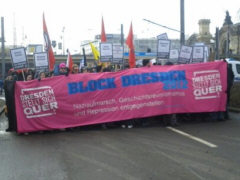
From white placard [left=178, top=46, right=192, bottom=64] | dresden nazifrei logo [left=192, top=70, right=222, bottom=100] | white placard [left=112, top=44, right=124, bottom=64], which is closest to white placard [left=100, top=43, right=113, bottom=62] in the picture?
white placard [left=112, top=44, right=124, bottom=64]

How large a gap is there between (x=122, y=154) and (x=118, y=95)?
301 centimetres

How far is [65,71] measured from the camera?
1018cm

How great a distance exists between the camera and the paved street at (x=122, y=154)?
550cm

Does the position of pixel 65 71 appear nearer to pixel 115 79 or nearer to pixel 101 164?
pixel 115 79

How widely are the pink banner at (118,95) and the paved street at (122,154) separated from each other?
442mm

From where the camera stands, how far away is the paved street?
5.50m

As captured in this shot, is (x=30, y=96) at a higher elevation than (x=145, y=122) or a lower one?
higher

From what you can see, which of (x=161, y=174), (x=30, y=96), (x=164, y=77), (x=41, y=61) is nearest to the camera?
(x=161, y=174)

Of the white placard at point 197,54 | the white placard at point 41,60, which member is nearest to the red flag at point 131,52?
the white placard at point 197,54

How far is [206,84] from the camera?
396 inches

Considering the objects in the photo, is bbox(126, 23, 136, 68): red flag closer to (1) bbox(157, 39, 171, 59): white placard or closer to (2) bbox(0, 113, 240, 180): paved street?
(1) bbox(157, 39, 171, 59): white placard

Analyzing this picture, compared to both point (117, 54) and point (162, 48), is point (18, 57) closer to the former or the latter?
point (117, 54)

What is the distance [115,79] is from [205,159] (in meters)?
4.00

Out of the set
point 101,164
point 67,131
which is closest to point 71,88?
point 67,131
